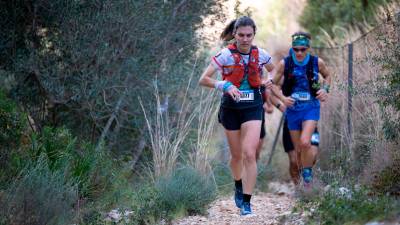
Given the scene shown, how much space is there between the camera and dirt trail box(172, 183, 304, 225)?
762 centimetres

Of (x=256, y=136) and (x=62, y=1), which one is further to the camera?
(x=62, y=1)

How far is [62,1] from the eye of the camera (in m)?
9.45

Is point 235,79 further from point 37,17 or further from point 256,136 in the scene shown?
point 37,17

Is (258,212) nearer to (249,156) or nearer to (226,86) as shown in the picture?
(249,156)

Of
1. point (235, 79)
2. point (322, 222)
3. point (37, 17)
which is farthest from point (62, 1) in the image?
point (322, 222)

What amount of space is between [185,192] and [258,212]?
1.03 metres

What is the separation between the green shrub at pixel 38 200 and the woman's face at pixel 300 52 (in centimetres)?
Result: 370

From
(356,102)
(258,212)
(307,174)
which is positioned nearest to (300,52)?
(356,102)

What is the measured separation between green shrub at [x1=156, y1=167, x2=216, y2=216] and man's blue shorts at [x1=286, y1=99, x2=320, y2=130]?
1.84 m

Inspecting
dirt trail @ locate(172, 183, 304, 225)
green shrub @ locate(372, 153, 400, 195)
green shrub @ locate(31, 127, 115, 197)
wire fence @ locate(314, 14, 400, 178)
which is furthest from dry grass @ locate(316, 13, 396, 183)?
green shrub @ locate(31, 127, 115, 197)

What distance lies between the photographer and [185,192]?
805 cm

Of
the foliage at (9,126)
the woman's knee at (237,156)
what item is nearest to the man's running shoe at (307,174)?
the woman's knee at (237,156)

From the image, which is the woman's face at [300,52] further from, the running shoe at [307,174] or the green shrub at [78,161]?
the green shrub at [78,161]

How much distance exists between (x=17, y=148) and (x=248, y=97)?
2.64 meters
